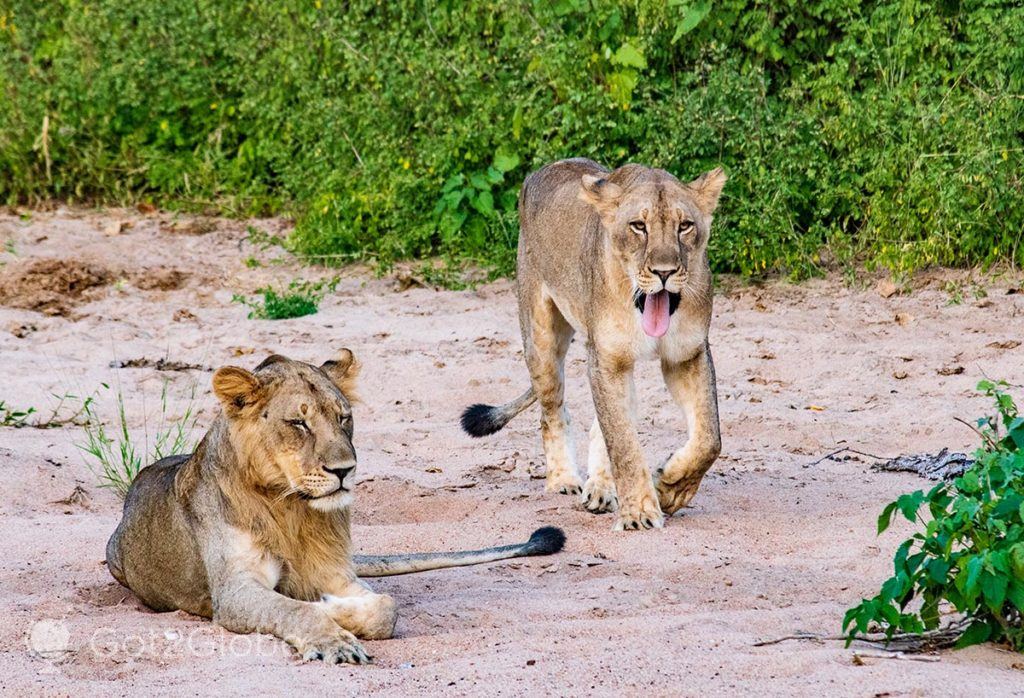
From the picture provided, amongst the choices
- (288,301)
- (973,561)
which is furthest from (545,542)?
(288,301)

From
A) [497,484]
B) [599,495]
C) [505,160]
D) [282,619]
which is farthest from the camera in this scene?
[505,160]

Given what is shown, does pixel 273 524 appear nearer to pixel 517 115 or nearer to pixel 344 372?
pixel 344 372

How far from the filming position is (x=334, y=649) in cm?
478

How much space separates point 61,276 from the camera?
38.3 ft

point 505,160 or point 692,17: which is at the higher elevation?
point 692,17

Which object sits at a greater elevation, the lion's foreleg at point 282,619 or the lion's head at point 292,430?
the lion's head at point 292,430

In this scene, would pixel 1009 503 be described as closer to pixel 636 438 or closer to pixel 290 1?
pixel 636 438

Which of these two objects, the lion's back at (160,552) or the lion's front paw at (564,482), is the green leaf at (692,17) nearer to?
the lion's front paw at (564,482)

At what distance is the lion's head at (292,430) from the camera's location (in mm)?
4988

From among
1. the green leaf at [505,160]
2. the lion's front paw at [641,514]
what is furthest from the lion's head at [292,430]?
the green leaf at [505,160]

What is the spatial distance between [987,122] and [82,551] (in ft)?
20.1

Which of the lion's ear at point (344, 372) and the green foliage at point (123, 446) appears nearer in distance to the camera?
the lion's ear at point (344, 372)

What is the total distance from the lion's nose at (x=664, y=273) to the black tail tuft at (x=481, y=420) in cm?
172

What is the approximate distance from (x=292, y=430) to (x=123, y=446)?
2.23m
